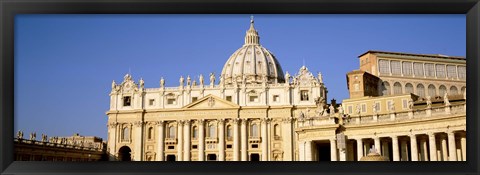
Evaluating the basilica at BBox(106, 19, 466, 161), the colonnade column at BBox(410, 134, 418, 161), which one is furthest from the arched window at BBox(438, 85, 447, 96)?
the colonnade column at BBox(410, 134, 418, 161)

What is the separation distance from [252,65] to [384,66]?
1005 inches

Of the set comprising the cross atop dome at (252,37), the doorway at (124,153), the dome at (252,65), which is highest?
the cross atop dome at (252,37)

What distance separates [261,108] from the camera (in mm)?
44031

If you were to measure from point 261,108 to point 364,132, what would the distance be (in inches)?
843

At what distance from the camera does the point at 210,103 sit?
44.2 m

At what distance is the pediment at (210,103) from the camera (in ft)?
145

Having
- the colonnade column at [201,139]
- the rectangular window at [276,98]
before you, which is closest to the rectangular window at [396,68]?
the rectangular window at [276,98]

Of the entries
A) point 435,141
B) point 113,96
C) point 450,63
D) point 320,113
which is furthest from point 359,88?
point 113,96

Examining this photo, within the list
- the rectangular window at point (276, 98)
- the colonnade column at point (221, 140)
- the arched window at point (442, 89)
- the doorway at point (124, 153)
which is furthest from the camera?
the doorway at point (124, 153)

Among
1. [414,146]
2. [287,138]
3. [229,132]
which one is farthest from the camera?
[229,132]

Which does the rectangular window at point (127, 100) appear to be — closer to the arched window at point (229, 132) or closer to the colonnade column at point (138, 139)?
the colonnade column at point (138, 139)

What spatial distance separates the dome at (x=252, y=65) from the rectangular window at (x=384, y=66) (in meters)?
23.1

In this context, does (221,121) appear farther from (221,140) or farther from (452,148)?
(452,148)

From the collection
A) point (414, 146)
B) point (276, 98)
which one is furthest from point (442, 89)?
point (414, 146)
